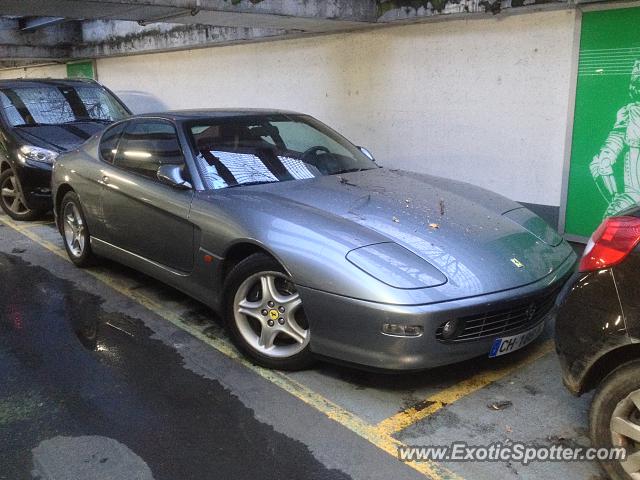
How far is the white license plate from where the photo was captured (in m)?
3.31

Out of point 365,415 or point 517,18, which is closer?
point 365,415

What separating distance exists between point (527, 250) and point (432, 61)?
14.0 feet

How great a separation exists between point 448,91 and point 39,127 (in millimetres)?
5026

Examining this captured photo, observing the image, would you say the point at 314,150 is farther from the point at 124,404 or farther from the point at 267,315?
the point at 124,404

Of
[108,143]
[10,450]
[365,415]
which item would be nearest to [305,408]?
[365,415]

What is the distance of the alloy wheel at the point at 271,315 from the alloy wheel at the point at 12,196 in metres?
4.98

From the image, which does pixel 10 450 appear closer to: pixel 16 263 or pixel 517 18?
pixel 16 263

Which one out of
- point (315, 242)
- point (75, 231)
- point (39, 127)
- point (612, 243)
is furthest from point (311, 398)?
point (39, 127)

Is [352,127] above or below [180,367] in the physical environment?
above

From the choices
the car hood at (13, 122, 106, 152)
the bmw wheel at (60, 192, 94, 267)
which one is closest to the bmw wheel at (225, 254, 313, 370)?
the bmw wheel at (60, 192, 94, 267)

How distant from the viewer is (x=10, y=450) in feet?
9.50

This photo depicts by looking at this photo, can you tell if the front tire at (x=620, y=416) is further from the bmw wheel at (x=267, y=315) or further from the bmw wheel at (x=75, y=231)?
the bmw wheel at (x=75, y=231)

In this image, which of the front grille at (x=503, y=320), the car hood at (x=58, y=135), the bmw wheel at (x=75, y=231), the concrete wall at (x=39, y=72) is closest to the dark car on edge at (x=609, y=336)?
the front grille at (x=503, y=320)

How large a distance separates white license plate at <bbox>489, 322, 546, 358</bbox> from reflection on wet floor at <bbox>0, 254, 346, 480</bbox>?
1145mm
